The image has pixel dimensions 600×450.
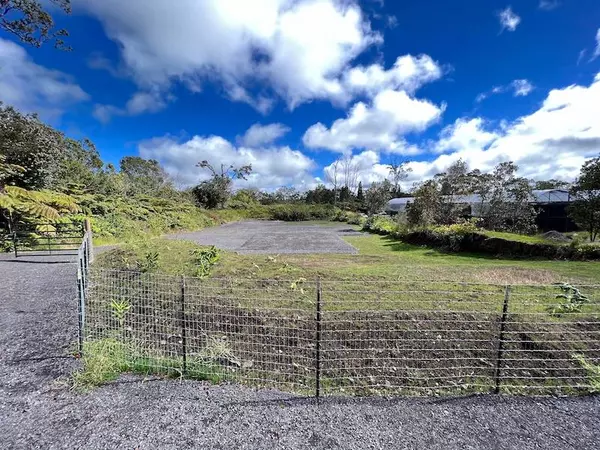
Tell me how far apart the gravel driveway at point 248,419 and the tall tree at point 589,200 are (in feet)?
38.0

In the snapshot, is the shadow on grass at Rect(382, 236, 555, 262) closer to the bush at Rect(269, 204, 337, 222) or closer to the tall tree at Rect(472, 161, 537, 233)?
the tall tree at Rect(472, 161, 537, 233)

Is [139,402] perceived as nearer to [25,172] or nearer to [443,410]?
[443,410]

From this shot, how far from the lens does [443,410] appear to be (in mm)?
Answer: 2510

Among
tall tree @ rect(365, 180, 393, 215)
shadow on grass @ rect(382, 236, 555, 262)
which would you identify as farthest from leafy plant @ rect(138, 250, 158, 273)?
tall tree @ rect(365, 180, 393, 215)

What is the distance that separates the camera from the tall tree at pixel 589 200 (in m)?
10.8

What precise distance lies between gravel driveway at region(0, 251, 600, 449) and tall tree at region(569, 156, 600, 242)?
1159 centimetres

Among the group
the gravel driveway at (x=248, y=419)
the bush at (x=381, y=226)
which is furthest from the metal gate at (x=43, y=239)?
the bush at (x=381, y=226)

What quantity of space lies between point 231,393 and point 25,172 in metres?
13.6

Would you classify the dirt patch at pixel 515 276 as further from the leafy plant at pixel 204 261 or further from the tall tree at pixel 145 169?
the tall tree at pixel 145 169

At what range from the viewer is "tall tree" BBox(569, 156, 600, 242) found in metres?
10.8

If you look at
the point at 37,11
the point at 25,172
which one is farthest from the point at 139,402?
the point at 25,172

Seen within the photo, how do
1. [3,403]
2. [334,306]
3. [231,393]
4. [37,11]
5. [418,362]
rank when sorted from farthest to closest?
[37,11] < [334,306] < [418,362] < [231,393] < [3,403]

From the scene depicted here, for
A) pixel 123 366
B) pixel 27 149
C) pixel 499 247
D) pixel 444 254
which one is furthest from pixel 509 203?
pixel 27 149

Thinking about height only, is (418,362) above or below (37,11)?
below
